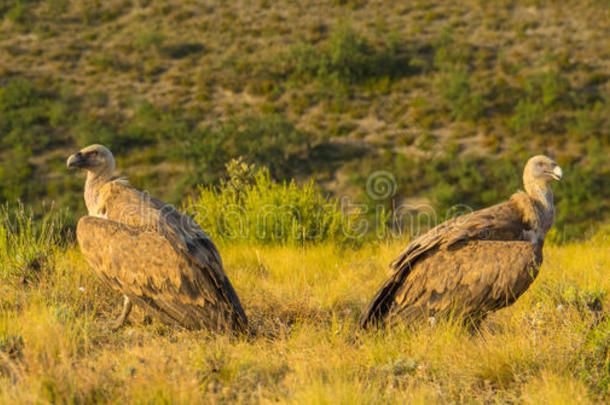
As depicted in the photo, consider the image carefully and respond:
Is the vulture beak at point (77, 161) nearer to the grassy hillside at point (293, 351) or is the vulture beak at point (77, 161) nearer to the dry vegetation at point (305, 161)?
the dry vegetation at point (305, 161)

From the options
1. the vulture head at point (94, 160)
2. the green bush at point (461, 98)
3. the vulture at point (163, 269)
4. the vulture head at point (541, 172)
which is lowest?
the green bush at point (461, 98)

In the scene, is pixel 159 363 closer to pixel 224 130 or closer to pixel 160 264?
pixel 160 264

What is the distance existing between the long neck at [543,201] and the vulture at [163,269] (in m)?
3.38

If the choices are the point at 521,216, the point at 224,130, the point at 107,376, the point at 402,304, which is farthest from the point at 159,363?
the point at 224,130

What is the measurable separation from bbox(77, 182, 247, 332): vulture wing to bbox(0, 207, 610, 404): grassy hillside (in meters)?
0.27

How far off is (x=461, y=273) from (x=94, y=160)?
4174 millimetres

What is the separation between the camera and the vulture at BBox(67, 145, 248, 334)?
15.7ft

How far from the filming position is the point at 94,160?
19.9 ft

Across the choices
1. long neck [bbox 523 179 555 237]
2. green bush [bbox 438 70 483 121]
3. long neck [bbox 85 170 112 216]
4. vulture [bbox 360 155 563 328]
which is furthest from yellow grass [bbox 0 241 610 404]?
green bush [bbox 438 70 483 121]

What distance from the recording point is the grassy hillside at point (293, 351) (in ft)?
11.7

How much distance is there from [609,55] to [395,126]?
19.9 m

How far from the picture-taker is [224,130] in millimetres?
34469

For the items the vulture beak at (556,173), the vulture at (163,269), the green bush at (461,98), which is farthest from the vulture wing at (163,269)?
the green bush at (461,98)

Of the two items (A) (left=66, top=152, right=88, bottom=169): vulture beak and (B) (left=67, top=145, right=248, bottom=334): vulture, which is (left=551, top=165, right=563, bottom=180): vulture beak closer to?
(B) (left=67, top=145, right=248, bottom=334): vulture
